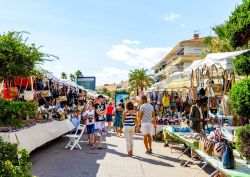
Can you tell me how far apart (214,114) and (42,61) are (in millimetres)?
9574

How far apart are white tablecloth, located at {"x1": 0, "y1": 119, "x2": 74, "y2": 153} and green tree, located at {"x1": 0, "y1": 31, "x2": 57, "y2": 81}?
1.94 metres

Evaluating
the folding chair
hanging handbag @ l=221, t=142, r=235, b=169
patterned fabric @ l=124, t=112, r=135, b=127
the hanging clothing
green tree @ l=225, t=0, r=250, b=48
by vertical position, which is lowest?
the folding chair

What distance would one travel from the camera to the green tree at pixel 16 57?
259 inches

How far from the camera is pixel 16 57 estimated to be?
685 cm

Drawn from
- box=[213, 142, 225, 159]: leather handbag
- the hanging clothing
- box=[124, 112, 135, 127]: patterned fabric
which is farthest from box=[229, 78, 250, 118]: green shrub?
the hanging clothing

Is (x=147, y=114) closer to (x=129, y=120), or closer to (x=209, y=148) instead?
(x=129, y=120)

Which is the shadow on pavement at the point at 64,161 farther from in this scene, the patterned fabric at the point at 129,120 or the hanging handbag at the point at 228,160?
the hanging handbag at the point at 228,160

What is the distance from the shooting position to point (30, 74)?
6.99 m

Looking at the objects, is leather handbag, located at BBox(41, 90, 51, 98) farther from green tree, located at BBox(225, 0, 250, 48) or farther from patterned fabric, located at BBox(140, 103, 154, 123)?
green tree, located at BBox(225, 0, 250, 48)

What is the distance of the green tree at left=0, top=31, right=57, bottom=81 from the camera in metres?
6.59

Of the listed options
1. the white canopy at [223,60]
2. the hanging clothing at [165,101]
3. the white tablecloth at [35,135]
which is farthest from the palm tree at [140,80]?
Result: the white canopy at [223,60]

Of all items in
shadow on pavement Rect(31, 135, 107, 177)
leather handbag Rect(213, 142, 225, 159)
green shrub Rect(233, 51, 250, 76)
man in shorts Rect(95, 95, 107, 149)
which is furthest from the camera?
man in shorts Rect(95, 95, 107, 149)

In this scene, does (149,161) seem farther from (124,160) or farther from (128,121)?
(128,121)

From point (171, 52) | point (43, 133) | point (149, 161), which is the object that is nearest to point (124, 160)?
point (149, 161)
